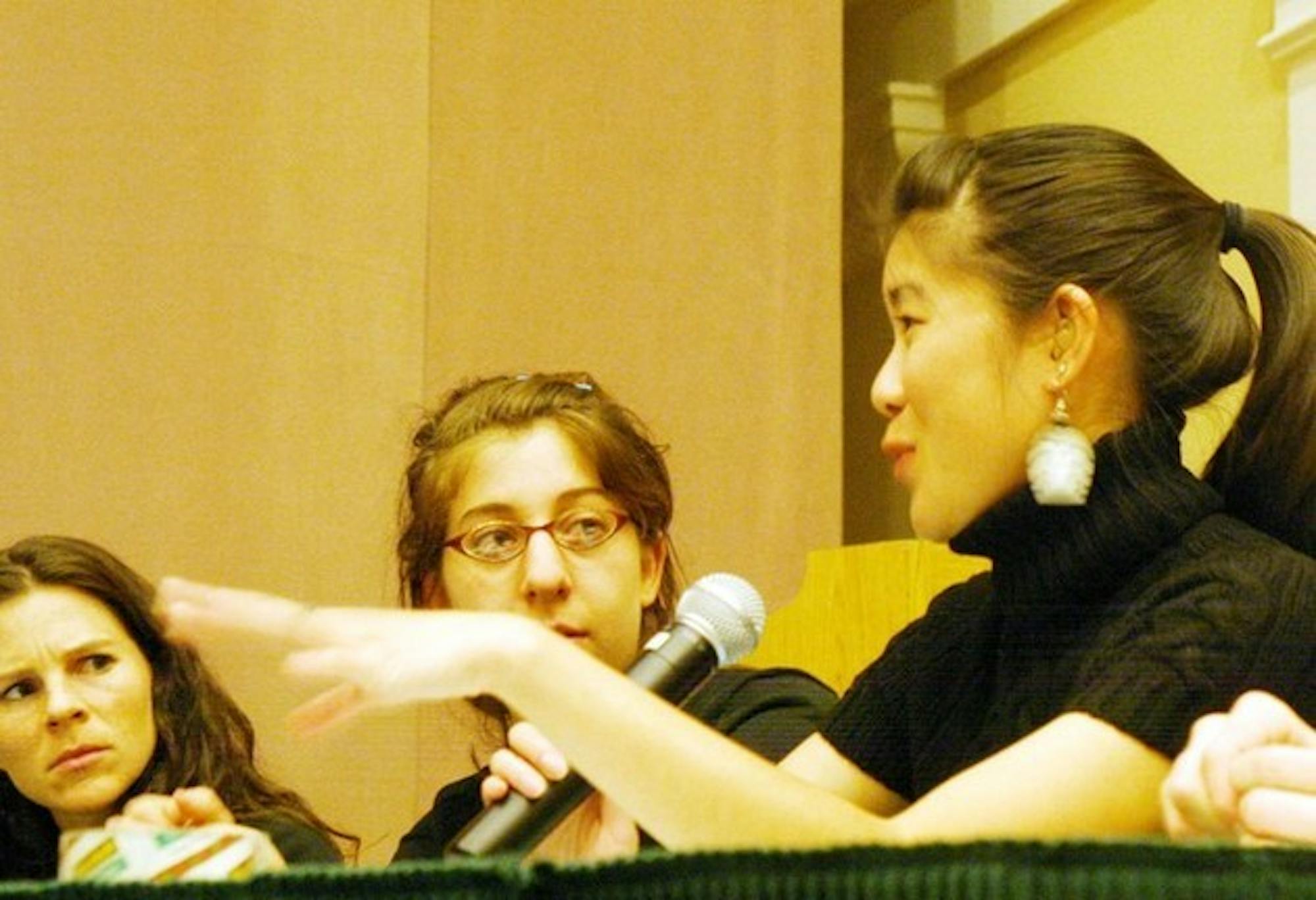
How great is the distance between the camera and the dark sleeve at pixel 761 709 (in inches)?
49.4

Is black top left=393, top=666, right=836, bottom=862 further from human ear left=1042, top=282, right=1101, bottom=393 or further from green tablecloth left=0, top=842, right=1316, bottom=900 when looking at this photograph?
green tablecloth left=0, top=842, right=1316, bottom=900

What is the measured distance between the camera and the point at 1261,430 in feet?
3.58

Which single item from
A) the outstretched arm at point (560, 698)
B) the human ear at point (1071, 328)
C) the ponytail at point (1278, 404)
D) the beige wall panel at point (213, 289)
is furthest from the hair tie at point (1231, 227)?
the beige wall panel at point (213, 289)

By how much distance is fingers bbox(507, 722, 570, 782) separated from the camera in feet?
2.80

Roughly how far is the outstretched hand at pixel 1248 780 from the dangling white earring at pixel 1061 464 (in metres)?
0.28

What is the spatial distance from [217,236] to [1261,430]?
149 centimetres

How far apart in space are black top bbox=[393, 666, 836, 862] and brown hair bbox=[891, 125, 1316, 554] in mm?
312

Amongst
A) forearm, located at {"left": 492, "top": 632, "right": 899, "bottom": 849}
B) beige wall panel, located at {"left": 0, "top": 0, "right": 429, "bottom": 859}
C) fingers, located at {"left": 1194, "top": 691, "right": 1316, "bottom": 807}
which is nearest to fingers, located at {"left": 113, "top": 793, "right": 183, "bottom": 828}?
forearm, located at {"left": 492, "top": 632, "right": 899, "bottom": 849}

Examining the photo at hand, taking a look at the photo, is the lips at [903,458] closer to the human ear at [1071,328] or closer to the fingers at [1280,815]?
the human ear at [1071,328]

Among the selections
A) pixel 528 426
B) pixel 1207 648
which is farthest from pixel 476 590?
pixel 1207 648

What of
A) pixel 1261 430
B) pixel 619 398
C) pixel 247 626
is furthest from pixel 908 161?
pixel 619 398

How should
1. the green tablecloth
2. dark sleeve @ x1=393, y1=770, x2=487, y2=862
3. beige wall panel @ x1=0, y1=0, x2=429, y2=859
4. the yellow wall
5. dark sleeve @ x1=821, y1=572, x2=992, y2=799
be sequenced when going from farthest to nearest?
beige wall panel @ x1=0, y1=0, x2=429, y2=859 < the yellow wall < dark sleeve @ x1=393, y1=770, x2=487, y2=862 < dark sleeve @ x1=821, y1=572, x2=992, y2=799 < the green tablecloth

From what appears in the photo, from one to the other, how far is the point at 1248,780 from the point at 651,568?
2.18ft

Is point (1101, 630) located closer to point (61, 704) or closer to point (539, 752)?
point (539, 752)
